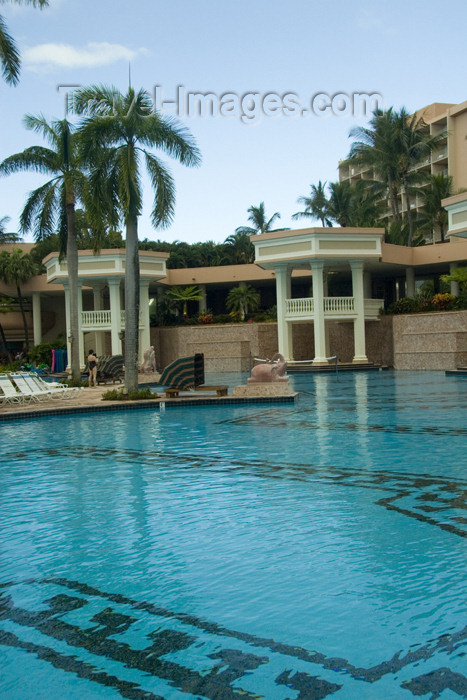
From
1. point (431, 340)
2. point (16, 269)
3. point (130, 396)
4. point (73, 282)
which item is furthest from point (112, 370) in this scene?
point (16, 269)

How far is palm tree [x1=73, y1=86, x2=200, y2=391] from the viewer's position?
1830cm

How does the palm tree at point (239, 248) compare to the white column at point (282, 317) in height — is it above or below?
above

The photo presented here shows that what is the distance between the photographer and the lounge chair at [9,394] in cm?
1831

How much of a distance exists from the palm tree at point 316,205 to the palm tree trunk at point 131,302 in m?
32.2

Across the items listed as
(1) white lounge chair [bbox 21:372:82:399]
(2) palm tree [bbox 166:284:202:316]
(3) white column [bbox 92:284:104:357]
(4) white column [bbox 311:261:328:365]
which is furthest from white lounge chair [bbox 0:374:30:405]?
(2) palm tree [bbox 166:284:202:316]

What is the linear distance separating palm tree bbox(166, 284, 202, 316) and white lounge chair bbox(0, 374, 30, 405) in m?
20.3

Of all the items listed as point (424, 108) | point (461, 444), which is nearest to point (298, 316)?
point (461, 444)

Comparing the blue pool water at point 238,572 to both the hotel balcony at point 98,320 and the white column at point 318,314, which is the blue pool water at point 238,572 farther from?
the hotel balcony at point 98,320

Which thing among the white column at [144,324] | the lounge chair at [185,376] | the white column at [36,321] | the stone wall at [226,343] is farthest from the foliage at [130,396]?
the white column at [36,321]

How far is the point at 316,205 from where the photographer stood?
50250mm

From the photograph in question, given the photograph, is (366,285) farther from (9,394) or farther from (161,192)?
(9,394)

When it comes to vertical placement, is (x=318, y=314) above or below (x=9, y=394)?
above

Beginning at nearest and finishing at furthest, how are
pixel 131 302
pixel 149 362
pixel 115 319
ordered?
pixel 131 302 < pixel 149 362 < pixel 115 319

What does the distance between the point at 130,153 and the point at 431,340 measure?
17091mm
